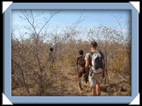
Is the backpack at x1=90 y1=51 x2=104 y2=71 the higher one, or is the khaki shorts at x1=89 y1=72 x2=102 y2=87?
the backpack at x1=90 y1=51 x2=104 y2=71

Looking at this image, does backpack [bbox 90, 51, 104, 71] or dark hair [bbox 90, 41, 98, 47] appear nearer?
backpack [bbox 90, 51, 104, 71]

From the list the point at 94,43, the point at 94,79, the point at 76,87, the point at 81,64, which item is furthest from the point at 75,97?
the point at 94,43

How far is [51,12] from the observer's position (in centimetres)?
597

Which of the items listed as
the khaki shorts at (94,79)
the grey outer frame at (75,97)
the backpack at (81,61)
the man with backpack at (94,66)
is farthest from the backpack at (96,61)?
the grey outer frame at (75,97)

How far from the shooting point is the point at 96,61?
584 centimetres

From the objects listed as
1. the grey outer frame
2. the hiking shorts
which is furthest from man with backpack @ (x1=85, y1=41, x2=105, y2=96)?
the grey outer frame

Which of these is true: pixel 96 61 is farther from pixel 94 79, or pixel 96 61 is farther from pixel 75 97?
pixel 75 97

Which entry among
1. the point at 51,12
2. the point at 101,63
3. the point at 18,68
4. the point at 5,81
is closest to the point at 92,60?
the point at 101,63

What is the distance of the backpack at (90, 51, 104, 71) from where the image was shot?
5845 mm

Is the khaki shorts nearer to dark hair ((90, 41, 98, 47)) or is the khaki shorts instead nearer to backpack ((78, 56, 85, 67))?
backpack ((78, 56, 85, 67))

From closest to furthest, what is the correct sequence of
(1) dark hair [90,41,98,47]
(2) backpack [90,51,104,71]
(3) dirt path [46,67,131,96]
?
(2) backpack [90,51,104,71]
(1) dark hair [90,41,98,47]
(3) dirt path [46,67,131,96]

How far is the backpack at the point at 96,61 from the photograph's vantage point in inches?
230

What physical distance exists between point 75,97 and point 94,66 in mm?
1113

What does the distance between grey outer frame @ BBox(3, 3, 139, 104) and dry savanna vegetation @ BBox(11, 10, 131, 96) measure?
0.15m
